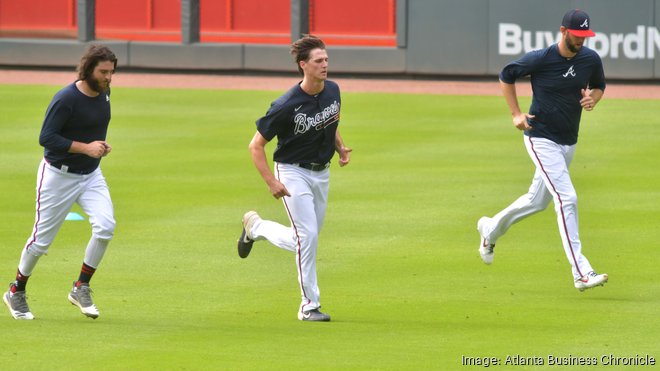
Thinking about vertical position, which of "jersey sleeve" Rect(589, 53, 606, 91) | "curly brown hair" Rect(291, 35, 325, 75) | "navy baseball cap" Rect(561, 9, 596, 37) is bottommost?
"jersey sleeve" Rect(589, 53, 606, 91)

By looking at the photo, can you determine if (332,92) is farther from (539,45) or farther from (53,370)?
(539,45)

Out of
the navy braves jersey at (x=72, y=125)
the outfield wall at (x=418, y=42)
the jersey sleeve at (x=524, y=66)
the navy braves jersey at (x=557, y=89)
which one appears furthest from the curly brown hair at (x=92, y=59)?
the outfield wall at (x=418, y=42)

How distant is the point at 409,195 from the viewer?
52.3 ft

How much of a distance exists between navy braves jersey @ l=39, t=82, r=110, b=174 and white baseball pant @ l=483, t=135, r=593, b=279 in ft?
11.7

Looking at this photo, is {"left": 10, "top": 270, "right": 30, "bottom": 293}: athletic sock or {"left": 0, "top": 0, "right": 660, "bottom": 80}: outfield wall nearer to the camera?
{"left": 10, "top": 270, "right": 30, "bottom": 293}: athletic sock

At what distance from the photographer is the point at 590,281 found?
10.5 meters

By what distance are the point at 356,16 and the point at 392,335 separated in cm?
2284

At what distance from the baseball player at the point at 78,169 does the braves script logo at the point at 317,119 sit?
1375 millimetres

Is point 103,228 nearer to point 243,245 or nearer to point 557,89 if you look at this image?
point 243,245

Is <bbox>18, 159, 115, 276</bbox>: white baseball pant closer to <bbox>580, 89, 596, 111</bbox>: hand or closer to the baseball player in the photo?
the baseball player

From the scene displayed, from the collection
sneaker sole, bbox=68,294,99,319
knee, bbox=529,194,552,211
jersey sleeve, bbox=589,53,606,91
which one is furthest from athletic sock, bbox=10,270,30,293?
jersey sleeve, bbox=589,53,606,91

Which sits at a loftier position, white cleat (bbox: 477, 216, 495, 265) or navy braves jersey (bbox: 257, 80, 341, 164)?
navy braves jersey (bbox: 257, 80, 341, 164)

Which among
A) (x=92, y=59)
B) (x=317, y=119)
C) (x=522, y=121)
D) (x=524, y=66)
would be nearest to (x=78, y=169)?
(x=92, y=59)

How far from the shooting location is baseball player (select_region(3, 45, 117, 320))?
31.2 feet
